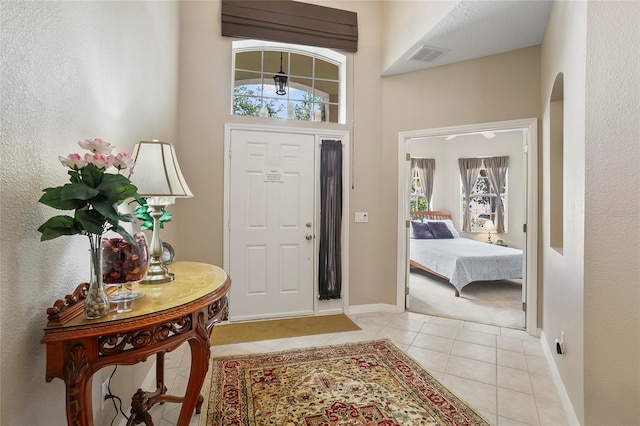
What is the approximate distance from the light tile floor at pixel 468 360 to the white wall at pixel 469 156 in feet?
13.8

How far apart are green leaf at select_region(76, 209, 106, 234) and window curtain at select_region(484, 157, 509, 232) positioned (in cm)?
746

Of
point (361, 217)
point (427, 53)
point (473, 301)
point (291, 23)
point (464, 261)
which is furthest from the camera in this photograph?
point (464, 261)

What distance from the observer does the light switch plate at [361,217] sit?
3664 mm

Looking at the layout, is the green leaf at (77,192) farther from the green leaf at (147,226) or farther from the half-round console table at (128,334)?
the green leaf at (147,226)

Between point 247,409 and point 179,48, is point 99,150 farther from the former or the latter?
point 179,48

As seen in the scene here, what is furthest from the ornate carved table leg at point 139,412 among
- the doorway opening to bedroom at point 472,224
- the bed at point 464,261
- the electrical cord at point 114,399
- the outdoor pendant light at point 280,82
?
the bed at point 464,261

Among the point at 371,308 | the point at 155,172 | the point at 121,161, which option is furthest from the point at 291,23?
the point at 371,308

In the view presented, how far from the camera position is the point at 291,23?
342 centimetres

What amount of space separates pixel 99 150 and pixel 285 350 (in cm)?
220

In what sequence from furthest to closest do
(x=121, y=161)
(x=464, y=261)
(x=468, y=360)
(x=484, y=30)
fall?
(x=464, y=261) < (x=484, y=30) < (x=468, y=360) < (x=121, y=161)

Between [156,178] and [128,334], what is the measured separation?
78cm

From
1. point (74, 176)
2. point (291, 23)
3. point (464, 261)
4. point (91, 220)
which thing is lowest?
point (464, 261)

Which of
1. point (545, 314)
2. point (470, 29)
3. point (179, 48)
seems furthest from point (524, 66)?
point (179, 48)

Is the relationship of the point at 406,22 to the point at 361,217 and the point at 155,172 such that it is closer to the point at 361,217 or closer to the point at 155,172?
the point at 361,217
